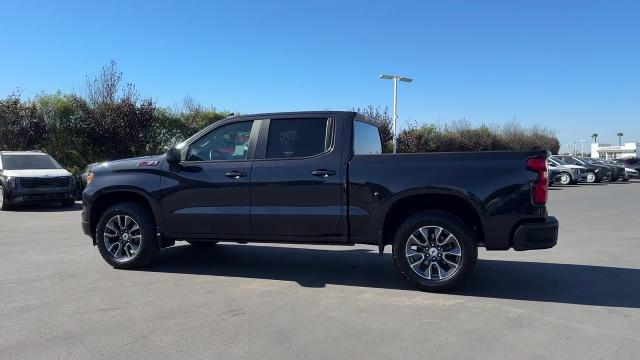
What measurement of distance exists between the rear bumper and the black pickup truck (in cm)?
1

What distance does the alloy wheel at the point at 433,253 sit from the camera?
609cm

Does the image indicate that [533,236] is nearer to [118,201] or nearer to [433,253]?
[433,253]

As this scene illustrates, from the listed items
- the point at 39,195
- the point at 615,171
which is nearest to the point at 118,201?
the point at 39,195

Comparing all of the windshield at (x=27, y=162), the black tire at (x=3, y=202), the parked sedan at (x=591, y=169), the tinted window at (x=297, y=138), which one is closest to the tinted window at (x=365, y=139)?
the tinted window at (x=297, y=138)

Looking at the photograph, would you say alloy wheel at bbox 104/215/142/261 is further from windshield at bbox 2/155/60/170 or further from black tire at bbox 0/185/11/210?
windshield at bbox 2/155/60/170

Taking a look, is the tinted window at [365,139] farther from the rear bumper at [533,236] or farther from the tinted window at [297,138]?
the rear bumper at [533,236]

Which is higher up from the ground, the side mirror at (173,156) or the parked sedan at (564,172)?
the side mirror at (173,156)

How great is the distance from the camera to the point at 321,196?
6414 mm

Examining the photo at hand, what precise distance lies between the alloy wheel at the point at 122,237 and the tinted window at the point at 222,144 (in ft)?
4.10

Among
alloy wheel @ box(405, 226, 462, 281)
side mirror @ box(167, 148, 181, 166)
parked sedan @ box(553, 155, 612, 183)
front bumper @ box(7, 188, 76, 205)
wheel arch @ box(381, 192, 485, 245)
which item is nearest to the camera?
alloy wheel @ box(405, 226, 462, 281)

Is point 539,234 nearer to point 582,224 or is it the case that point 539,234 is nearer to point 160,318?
point 160,318

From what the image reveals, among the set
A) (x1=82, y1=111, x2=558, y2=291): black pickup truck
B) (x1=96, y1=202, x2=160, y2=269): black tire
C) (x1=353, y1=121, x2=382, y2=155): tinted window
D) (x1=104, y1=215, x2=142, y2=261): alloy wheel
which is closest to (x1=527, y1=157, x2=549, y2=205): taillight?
(x1=82, y1=111, x2=558, y2=291): black pickup truck

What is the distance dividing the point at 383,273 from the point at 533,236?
2.11m

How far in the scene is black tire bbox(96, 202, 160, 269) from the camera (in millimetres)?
7262
